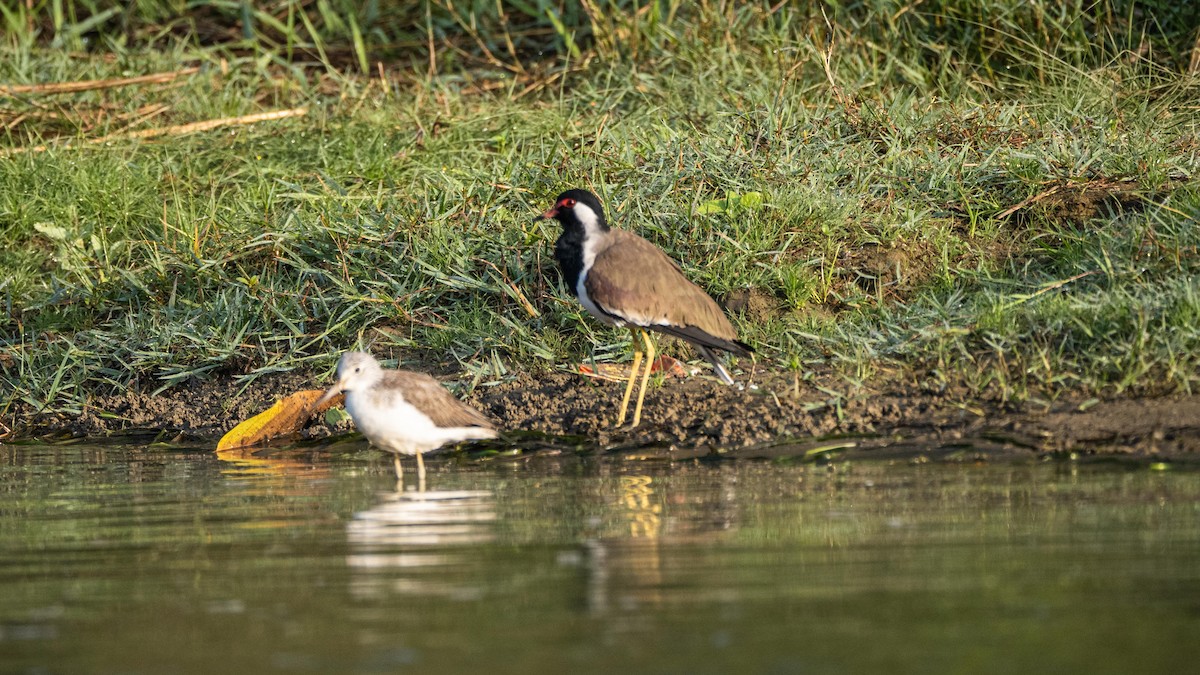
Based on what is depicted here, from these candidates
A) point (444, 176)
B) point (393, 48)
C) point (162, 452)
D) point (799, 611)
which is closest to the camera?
point (799, 611)

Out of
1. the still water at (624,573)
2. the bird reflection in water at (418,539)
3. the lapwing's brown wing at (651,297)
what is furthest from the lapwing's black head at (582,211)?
the bird reflection in water at (418,539)

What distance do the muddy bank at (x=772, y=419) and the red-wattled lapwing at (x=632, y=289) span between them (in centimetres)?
20

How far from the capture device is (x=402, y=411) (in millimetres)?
7062

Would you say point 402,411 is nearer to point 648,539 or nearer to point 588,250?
point 588,250

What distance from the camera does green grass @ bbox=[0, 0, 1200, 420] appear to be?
8164 millimetres

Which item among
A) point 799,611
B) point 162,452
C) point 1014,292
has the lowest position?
point 799,611

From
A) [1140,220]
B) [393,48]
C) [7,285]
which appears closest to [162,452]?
[7,285]

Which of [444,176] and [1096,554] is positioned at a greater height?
[444,176]

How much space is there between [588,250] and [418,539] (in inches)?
117

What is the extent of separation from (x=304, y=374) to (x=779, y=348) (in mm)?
2695

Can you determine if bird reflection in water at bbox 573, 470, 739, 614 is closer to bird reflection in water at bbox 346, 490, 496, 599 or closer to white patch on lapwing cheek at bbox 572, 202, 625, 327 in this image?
bird reflection in water at bbox 346, 490, 496, 599

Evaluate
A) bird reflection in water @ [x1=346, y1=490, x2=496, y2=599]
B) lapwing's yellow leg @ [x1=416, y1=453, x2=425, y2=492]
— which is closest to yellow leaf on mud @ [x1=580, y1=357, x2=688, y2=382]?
lapwing's yellow leg @ [x1=416, y1=453, x2=425, y2=492]

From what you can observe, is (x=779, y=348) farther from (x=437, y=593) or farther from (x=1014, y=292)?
(x=437, y=593)

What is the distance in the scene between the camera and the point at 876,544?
491 cm
